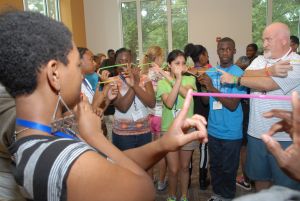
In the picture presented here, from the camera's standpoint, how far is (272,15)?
7.98 meters

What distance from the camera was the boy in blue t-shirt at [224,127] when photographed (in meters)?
2.76

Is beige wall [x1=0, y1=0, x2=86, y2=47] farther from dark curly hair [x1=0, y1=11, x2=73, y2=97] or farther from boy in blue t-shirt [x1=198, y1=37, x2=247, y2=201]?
dark curly hair [x1=0, y1=11, x2=73, y2=97]

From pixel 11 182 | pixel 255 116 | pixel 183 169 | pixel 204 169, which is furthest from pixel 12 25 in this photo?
pixel 204 169

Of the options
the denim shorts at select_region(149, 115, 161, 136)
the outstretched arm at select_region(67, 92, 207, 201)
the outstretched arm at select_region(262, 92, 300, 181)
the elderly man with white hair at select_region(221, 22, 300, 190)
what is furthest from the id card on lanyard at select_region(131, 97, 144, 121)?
the outstretched arm at select_region(262, 92, 300, 181)

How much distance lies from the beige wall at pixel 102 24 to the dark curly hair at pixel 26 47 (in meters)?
8.60

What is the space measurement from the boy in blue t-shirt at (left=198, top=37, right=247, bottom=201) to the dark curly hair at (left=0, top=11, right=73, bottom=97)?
6.92 feet

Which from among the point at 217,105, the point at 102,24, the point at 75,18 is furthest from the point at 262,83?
the point at 102,24

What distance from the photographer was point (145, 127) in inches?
116

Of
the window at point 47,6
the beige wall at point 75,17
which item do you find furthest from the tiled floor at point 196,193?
the beige wall at point 75,17

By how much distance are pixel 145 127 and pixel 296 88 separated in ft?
4.77

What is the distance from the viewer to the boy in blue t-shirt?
2.76 metres

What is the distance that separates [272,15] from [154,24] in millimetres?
3467

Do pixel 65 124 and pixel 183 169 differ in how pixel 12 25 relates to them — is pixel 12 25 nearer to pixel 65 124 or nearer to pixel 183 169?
pixel 65 124

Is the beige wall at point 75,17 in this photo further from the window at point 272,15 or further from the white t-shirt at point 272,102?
the white t-shirt at point 272,102
